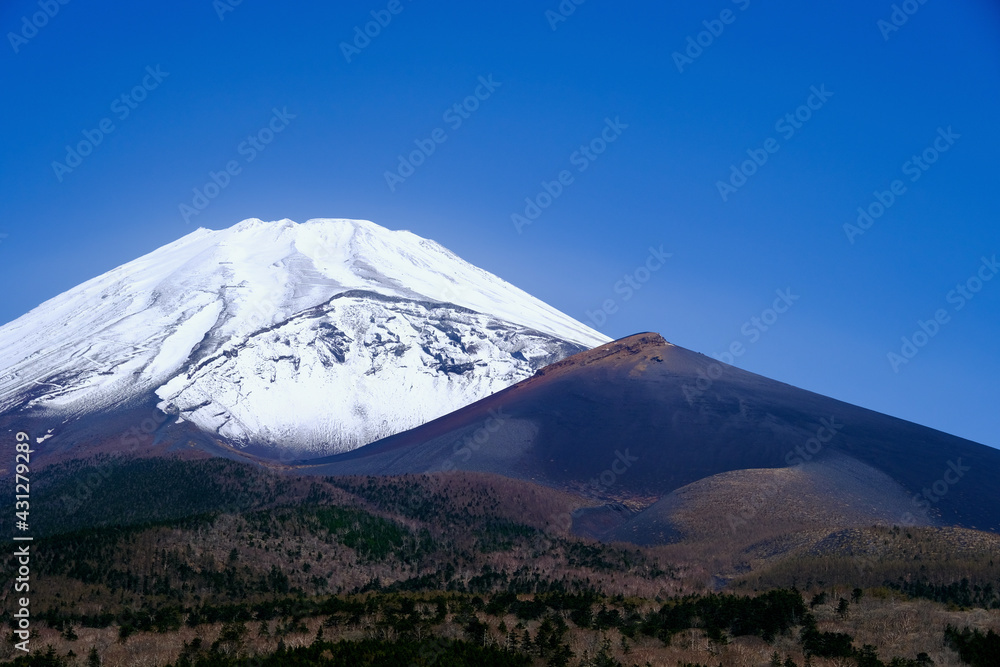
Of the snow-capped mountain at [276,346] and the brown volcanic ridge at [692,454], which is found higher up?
the snow-capped mountain at [276,346]

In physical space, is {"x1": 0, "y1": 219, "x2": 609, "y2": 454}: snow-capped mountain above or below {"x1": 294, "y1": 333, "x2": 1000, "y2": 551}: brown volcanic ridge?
above

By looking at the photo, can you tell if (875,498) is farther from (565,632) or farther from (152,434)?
(152,434)

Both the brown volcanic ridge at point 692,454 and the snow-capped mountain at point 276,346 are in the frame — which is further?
the snow-capped mountain at point 276,346

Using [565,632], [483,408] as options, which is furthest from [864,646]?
[483,408]

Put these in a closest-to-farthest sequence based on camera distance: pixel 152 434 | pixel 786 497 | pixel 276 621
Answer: pixel 276 621 → pixel 786 497 → pixel 152 434
